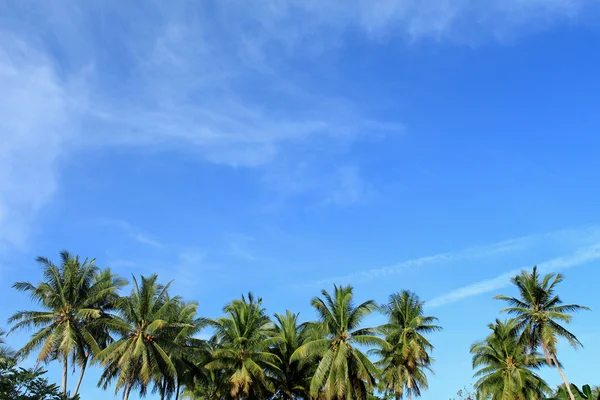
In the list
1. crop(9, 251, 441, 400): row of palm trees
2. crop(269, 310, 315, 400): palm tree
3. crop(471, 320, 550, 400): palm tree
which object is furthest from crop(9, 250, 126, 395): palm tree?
crop(471, 320, 550, 400): palm tree

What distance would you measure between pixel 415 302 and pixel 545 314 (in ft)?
37.7

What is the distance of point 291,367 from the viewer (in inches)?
1855

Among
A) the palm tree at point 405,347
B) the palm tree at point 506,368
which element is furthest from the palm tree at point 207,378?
the palm tree at point 506,368

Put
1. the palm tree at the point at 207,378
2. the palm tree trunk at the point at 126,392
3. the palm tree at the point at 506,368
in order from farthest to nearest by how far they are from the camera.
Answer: the palm tree at the point at 506,368
the palm tree at the point at 207,378
the palm tree trunk at the point at 126,392

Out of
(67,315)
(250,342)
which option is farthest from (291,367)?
(67,315)

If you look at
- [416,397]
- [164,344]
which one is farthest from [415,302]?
[164,344]

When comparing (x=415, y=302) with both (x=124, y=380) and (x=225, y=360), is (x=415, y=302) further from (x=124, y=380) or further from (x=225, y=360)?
(x=124, y=380)

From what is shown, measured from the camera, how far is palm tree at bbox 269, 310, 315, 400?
4584cm

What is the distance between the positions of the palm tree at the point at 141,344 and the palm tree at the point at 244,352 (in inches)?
166

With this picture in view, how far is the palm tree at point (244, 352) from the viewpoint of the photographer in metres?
40.5

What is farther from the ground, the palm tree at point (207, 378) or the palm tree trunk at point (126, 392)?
the palm tree at point (207, 378)

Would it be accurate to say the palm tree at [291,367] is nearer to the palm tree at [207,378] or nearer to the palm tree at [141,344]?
the palm tree at [207,378]

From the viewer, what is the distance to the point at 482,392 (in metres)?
53.2

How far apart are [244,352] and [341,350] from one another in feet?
25.5
